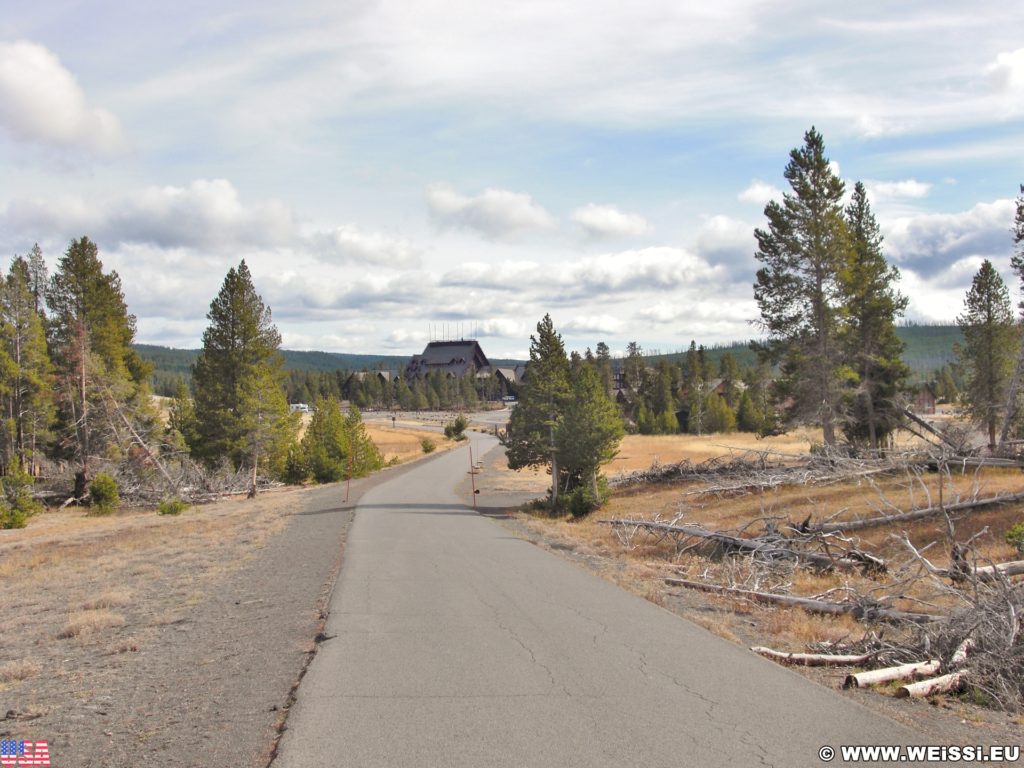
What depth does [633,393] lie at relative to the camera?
10850cm

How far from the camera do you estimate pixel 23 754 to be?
591 cm

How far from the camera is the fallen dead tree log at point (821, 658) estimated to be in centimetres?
853

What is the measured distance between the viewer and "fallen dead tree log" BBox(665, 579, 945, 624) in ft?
33.2

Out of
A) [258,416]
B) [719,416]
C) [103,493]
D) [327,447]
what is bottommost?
[719,416]

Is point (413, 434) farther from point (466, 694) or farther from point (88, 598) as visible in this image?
point (466, 694)

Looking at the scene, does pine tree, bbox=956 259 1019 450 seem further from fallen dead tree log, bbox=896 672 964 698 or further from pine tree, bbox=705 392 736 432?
pine tree, bbox=705 392 736 432

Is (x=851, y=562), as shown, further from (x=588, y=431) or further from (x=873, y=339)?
(x=873, y=339)

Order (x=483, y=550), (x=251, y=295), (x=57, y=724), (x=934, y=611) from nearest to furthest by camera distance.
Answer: (x=57, y=724) → (x=934, y=611) → (x=483, y=550) → (x=251, y=295)

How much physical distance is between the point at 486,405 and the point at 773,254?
126m

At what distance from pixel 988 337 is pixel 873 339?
30.4 ft

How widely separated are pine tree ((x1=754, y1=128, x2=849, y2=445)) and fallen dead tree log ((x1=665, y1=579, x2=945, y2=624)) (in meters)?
A: 18.6

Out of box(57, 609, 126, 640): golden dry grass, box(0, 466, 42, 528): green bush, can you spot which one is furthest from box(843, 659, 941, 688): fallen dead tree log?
box(0, 466, 42, 528): green bush

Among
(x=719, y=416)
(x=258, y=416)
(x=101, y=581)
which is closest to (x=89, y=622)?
(x=101, y=581)

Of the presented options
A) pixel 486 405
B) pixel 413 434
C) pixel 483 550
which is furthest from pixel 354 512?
pixel 486 405
